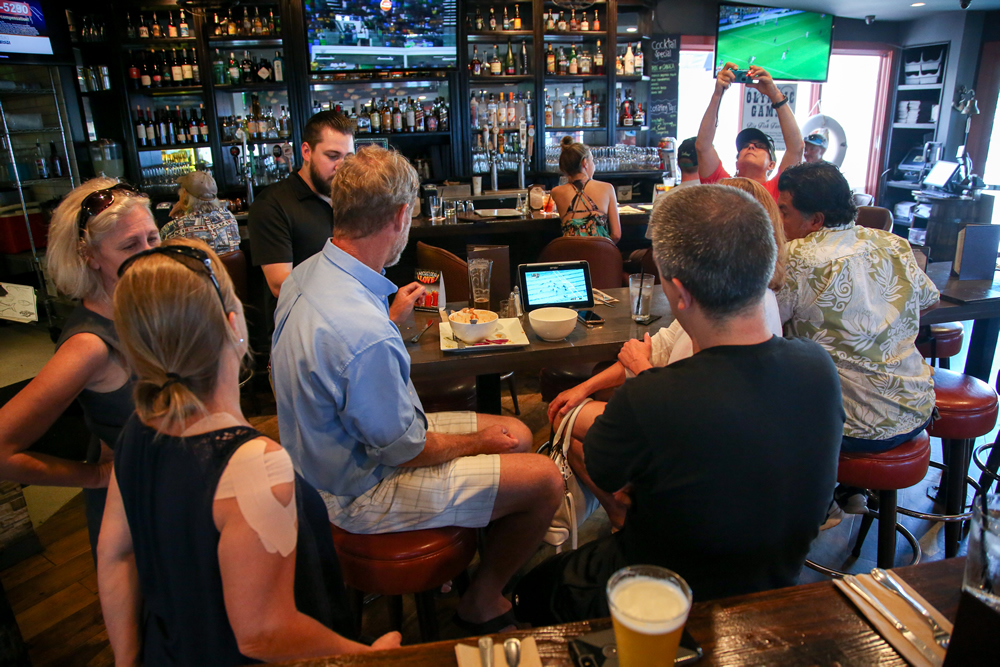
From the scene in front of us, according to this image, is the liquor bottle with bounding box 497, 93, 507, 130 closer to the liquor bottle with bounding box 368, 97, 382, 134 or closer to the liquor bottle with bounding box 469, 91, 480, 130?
the liquor bottle with bounding box 469, 91, 480, 130

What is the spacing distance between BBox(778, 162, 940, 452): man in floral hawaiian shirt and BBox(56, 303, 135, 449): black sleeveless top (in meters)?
1.88

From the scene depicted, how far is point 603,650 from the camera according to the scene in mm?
888

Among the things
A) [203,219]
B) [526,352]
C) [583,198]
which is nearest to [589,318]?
[526,352]

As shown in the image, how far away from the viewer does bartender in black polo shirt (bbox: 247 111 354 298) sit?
299 centimetres

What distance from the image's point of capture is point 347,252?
1706 millimetres

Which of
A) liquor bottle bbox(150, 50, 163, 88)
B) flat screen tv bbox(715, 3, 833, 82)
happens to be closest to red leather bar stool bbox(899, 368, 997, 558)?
flat screen tv bbox(715, 3, 833, 82)

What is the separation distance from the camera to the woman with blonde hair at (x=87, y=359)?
140 centimetres

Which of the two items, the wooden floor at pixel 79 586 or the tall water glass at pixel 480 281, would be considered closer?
the wooden floor at pixel 79 586

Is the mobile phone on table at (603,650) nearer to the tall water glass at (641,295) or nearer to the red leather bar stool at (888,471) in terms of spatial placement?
the red leather bar stool at (888,471)

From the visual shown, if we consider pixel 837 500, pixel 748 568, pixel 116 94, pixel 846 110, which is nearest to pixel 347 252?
pixel 748 568

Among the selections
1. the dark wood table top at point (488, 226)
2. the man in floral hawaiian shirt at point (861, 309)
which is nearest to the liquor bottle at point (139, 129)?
the dark wood table top at point (488, 226)

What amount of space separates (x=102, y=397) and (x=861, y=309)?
6.85ft

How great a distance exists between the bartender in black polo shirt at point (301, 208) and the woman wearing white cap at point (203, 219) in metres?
0.84

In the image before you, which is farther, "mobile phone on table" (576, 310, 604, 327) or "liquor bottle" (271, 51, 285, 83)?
"liquor bottle" (271, 51, 285, 83)
